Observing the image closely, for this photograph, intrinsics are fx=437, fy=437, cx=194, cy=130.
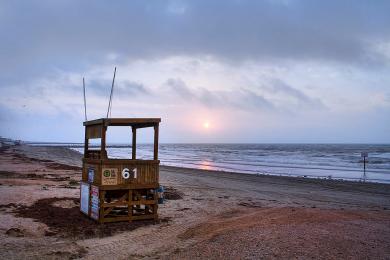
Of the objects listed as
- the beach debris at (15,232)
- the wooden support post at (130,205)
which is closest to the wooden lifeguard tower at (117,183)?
the wooden support post at (130,205)

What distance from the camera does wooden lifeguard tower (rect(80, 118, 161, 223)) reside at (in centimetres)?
1075

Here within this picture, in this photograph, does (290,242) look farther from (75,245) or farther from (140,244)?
(75,245)

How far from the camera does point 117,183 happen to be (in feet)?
35.8

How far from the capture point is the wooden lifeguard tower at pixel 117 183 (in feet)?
35.3

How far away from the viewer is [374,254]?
26.2ft

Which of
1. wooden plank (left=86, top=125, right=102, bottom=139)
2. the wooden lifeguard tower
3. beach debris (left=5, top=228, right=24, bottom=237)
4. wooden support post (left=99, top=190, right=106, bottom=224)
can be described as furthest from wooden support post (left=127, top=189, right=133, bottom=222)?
beach debris (left=5, top=228, right=24, bottom=237)

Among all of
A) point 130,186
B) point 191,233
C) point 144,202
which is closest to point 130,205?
point 144,202

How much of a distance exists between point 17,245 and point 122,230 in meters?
2.51

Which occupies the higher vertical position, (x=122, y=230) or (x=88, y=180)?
(x=88, y=180)

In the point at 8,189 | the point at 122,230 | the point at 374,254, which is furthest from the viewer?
the point at 8,189

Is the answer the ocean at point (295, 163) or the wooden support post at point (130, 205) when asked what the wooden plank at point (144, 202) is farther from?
the ocean at point (295, 163)

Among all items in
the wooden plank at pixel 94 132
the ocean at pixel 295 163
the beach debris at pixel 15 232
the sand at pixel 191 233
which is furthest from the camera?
the ocean at pixel 295 163

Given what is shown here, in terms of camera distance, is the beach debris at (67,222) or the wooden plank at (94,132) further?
the wooden plank at (94,132)

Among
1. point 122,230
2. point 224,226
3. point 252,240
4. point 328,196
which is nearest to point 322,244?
point 252,240
